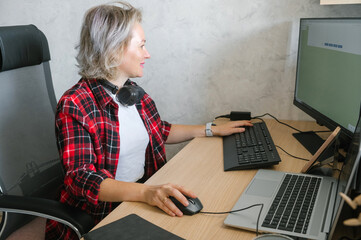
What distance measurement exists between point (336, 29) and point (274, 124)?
1.96 ft

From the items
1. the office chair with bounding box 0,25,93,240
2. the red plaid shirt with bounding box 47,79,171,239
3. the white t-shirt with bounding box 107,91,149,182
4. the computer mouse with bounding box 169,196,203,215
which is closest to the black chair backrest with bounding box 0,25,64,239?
the office chair with bounding box 0,25,93,240

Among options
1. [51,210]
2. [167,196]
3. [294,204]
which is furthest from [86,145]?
[294,204]

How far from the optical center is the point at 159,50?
1968 millimetres

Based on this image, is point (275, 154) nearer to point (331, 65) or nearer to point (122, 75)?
point (331, 65)

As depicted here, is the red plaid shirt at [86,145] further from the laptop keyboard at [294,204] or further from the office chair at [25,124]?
the laptop keyboard at [294,204]

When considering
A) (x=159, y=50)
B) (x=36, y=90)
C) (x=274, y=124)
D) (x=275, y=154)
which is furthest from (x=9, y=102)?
(x=274, y=124)

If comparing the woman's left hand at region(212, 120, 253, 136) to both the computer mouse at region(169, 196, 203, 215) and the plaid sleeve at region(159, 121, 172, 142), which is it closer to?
the plaid sleeve at region(159, 121, 172, 142)

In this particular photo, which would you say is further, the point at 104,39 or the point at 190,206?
the point at 104,39

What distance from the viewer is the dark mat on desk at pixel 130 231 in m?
0.86

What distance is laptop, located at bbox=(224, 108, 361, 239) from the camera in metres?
0.84

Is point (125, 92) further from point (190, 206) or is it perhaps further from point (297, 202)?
point (297, 202)

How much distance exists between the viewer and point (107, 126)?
4.33ft

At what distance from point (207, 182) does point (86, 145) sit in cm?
39

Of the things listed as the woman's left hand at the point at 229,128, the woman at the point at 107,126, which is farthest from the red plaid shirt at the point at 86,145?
the woman's left hand at the point at 229,128
